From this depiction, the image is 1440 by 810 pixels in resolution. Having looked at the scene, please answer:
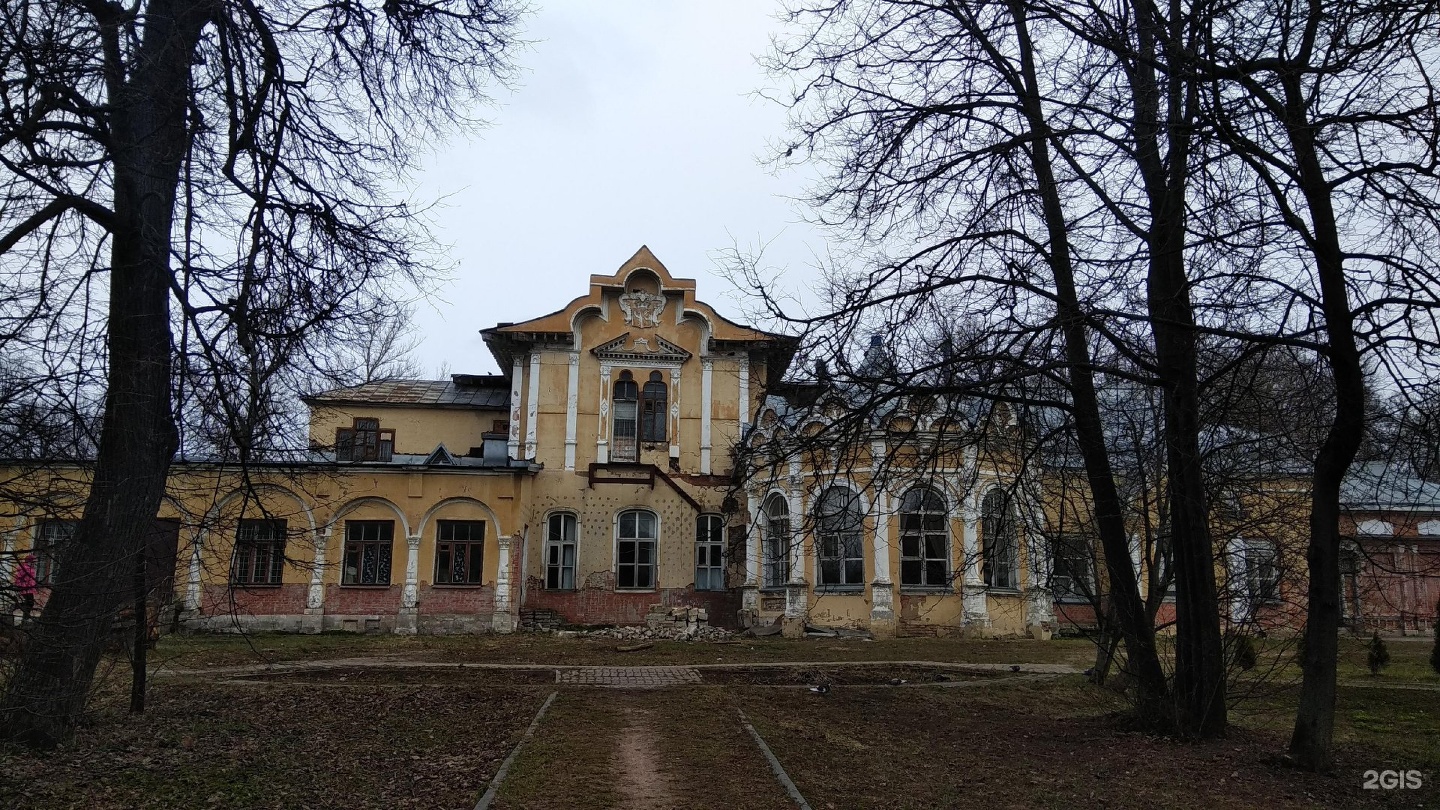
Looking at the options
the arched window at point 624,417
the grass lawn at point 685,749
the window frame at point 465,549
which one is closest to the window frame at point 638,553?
the arched window at point 624,417

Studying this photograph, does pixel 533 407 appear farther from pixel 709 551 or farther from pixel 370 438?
pixel 709 551

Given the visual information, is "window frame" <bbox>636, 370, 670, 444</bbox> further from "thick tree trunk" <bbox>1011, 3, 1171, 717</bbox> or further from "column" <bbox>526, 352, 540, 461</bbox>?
"thick tree trunk" <bbox>1011, 3, 1171, 717</bbox>

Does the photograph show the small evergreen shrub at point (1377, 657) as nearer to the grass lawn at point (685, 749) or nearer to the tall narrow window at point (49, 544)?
the grass lawn at point (685, 749)

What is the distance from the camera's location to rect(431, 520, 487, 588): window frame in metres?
24.6

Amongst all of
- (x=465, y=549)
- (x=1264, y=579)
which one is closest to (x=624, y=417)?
(x=465, y=549)

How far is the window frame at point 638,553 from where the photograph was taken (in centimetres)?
2617

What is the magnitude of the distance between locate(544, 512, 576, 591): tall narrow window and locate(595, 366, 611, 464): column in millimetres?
1900

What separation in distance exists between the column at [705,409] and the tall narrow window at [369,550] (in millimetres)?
8496

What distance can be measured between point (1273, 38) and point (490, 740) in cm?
865

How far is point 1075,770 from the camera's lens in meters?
7.86

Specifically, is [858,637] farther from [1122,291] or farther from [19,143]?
[19,143]

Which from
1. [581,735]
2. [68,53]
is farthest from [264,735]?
[68,53]

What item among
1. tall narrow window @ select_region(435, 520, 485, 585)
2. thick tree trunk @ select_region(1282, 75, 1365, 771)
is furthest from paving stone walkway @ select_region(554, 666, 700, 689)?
tall narrow window @ select_region(435, 520, 485, 585)

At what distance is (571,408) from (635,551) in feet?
14.4
